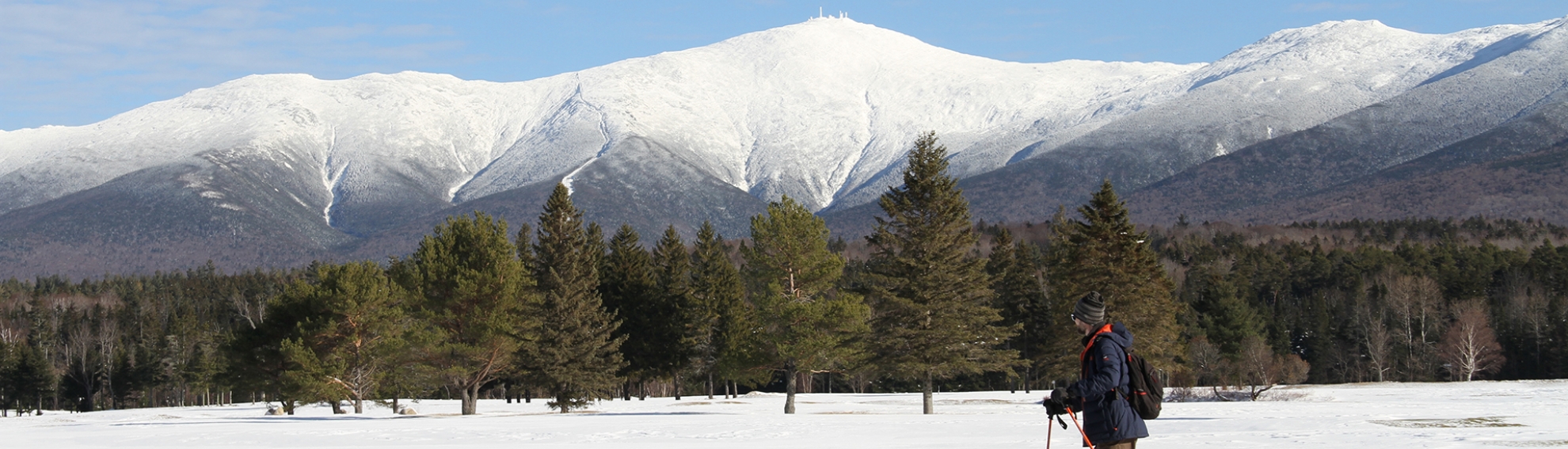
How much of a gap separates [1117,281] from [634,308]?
26838 millimetres

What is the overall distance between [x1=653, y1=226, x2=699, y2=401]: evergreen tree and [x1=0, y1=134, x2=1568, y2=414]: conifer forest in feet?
0.45

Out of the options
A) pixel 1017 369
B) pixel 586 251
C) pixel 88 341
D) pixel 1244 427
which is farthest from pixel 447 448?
pixel 88 341

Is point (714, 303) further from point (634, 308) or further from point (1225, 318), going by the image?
point (1225, 318)

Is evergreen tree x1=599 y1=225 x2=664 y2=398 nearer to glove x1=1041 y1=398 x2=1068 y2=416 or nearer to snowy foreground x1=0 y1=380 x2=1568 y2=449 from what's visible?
snowy foreground x1=0 y1=380 x2=1568 y2=449

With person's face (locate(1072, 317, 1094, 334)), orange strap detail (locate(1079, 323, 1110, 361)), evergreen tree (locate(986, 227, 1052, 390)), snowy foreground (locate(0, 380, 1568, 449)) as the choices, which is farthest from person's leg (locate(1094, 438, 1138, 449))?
evergreen tree (locate(986, 227, 1052, 390))

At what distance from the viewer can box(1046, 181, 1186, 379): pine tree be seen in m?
51.1

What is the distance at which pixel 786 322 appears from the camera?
48438mm

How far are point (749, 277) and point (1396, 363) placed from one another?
60.9 meters

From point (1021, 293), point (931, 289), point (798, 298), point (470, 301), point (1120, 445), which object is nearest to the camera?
point (1120, 445)

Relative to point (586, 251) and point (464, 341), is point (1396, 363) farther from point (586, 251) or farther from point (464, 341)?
point (464, 341)

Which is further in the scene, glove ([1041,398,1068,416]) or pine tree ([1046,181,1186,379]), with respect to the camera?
pine tree ([1046,181,1186,379])

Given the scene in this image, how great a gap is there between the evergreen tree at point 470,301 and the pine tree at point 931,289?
47.4ft

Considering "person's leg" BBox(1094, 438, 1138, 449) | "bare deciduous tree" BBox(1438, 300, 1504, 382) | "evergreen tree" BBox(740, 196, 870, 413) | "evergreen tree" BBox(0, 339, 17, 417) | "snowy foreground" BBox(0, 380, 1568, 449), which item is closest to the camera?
"person's leg" BBox(1094, 438, 1138, 449)

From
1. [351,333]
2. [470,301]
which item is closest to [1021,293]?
[470,301]
